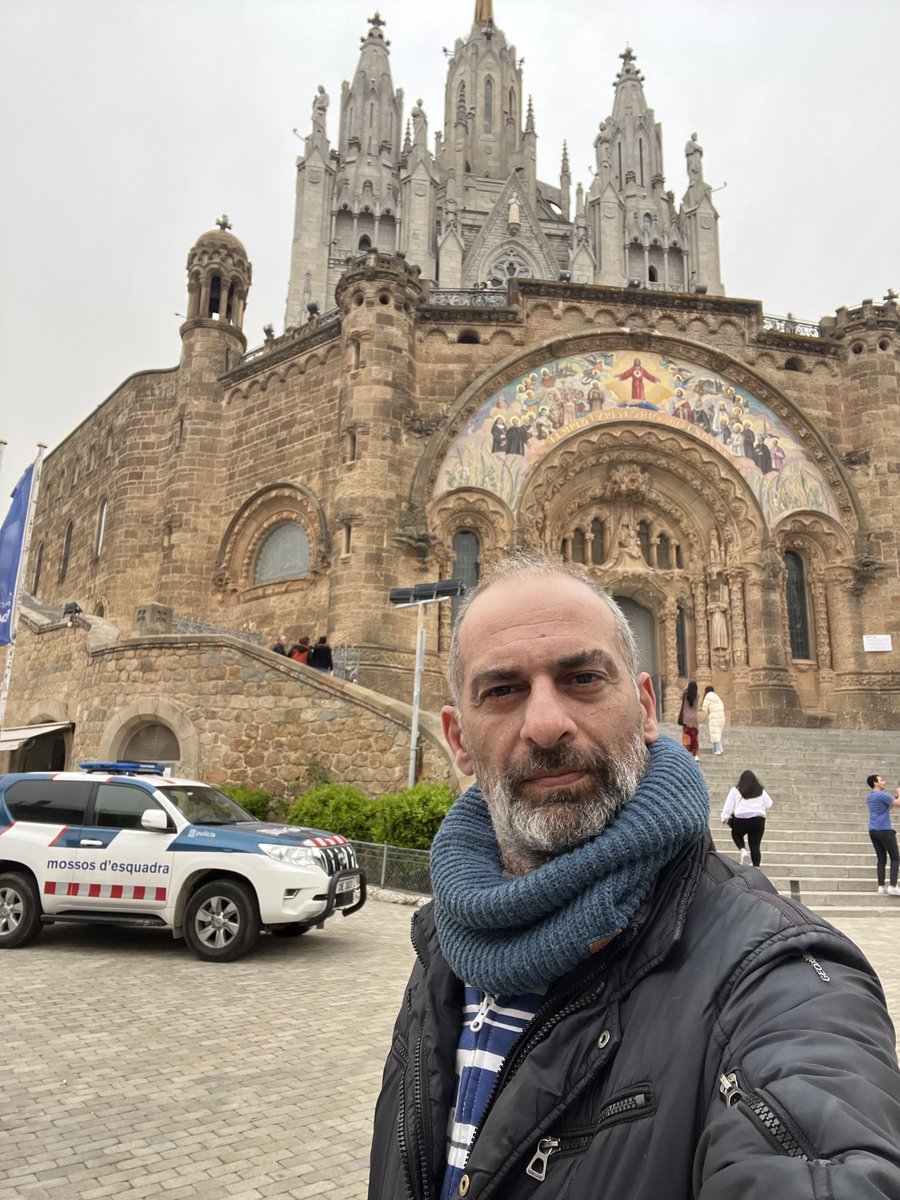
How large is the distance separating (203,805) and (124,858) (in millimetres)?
942

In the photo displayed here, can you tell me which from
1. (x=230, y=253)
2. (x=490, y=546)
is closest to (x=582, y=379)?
(x=490, y=546)

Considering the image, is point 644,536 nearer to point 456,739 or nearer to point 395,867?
point 395,867

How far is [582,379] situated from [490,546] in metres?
5.01

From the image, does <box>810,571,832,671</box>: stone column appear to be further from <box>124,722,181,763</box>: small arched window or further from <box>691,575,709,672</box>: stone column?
<box>124,722,181,763</box>: small arched window

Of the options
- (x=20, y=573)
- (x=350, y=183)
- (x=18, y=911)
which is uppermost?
(x=350, y=183)

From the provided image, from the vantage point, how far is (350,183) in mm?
59500

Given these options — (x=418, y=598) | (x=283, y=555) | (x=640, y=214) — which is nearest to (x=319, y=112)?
(x=640, y=214)

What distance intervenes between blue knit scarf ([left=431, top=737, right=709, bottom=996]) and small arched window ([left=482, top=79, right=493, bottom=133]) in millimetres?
74127

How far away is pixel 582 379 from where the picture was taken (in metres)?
20.5

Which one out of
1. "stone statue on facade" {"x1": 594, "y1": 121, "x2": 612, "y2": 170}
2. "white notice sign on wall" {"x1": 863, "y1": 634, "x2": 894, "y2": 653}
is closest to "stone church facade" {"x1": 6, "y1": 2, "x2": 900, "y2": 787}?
"white notice sign on wall" {"x1": 863, "y1": 634, "x2": 894, "y2": 653}

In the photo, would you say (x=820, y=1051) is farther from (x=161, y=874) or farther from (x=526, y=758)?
(x=161, y=874)

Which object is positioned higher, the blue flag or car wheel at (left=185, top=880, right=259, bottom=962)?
the blue flag

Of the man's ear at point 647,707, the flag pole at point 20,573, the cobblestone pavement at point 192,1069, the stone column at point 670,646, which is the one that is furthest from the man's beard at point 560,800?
the stone column at point 670,646

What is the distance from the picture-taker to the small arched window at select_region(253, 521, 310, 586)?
2067cm
